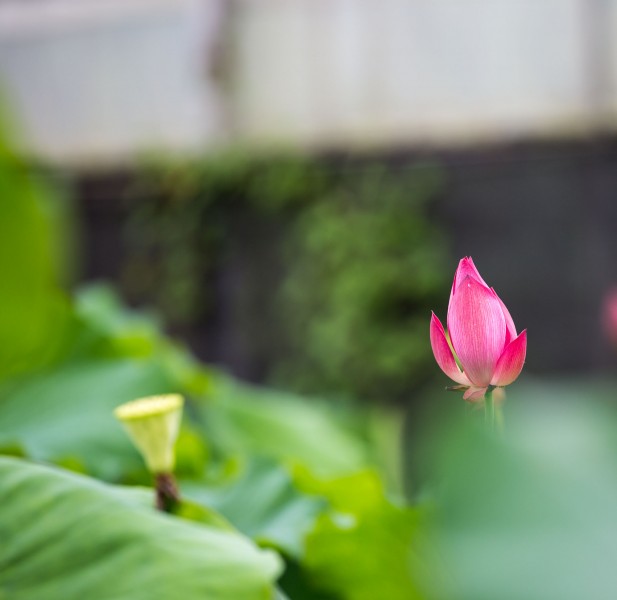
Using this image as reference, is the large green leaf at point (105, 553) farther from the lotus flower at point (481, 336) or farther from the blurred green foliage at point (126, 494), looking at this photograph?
the lotus flower at point (481, 336)

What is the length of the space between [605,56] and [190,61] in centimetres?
197

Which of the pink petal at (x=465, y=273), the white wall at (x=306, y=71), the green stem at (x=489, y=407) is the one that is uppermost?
the white wall at (x=306, y=71)

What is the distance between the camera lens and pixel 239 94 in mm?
4535

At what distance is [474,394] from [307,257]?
4.06m

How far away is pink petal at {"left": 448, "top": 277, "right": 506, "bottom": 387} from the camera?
402 millimetres

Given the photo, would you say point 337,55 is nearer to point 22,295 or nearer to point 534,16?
point 534,16

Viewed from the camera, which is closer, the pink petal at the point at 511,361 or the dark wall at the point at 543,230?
the pink petal at the point at 511,361

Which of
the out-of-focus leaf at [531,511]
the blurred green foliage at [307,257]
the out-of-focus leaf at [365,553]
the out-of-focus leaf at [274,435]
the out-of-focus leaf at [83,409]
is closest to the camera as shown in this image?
the out-of-focus leaf at [531,511]

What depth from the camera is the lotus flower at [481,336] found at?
400 mm

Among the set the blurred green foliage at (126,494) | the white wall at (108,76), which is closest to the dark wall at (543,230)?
the white wall at (108,76)

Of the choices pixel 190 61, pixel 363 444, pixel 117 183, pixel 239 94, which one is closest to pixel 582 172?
pixel 239 94

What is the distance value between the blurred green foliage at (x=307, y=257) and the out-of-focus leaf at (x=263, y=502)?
3.60 meters

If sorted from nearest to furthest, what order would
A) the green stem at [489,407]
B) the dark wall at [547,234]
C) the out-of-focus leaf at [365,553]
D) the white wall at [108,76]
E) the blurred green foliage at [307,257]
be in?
1. the green stem at [489,407]
2. the out-of-focus leaf at [365,553]
3. the dark wall at [547,234]
4. the blurred green foliage at [307,257]
5. the white wall at [108,76]

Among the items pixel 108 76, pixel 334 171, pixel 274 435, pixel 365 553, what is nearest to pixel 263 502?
pixel 365 553
